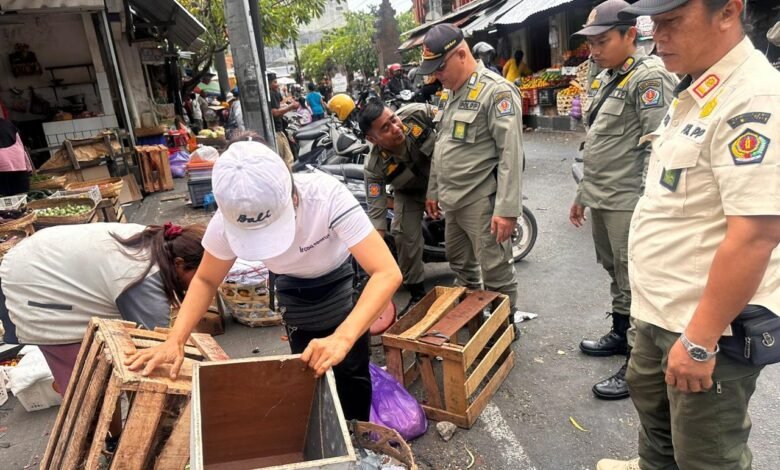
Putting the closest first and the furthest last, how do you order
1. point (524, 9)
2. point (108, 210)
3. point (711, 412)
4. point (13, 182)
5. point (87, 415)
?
1. point (711, 412)
2. point (87, 415)
3. point (108, 210)
4. point (13, 182)
5. point (524, 9)

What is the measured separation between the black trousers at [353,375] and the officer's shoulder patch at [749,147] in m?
A: 1.51

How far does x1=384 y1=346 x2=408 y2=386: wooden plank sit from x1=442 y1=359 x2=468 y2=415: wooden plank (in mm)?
299

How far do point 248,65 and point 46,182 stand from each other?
12.8 ft

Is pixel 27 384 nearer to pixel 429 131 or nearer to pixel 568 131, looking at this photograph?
pixel 429 131

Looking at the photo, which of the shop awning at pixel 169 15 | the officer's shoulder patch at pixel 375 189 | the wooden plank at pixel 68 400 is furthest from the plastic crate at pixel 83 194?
the shop awning at pixel 169 15

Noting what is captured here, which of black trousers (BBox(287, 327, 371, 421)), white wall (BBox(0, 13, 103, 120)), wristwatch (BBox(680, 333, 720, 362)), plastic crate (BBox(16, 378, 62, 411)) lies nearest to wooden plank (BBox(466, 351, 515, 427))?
black trousers (BBox(287, 327, 371, 421))

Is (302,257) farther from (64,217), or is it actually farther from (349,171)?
(64,217)

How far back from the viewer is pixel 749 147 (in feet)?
4.40

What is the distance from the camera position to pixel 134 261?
7.55ft

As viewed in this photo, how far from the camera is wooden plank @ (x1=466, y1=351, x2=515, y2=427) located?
2746mm

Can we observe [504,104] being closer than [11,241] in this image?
Yes

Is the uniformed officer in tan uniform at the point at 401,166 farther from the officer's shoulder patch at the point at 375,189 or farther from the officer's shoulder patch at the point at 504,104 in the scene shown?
the officer's shoulder patch at the point at 504,104

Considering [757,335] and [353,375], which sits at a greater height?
[757,335]

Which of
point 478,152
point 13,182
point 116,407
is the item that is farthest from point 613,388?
point 13,182
